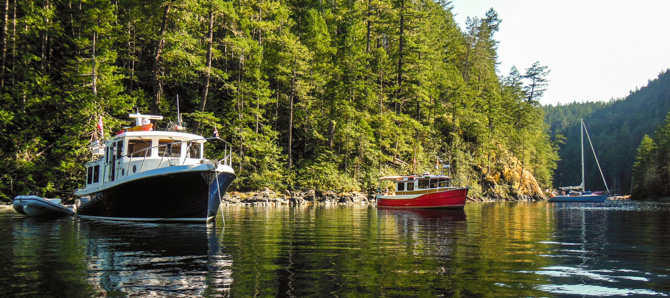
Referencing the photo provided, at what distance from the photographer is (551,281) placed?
6.16m

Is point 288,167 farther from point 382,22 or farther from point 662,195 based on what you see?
point 662,195

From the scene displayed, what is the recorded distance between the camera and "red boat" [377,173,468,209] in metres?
30.8

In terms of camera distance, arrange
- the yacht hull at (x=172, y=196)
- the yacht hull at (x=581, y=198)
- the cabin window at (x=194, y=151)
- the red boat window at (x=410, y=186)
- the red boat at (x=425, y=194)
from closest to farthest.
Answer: the yacht hull at (x=172, y=196) < the cabin window at (x=194, y=151) < the red boat at (x=425, y=194) < the red boat window at (x=410, y=186) < the yacht hull at (x=581, y=198)

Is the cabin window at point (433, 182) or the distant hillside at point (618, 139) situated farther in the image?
the distant hillside at point (618, 139)

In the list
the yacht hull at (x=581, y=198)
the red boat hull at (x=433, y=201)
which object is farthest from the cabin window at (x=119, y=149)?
the yacht hull at (x=581, y=198)

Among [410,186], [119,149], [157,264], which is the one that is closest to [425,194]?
[410,186]

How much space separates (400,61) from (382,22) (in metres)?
5.79

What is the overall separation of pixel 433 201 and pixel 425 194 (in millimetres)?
844

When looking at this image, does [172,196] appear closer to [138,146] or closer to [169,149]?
[169,149]

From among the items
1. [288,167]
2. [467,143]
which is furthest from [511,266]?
[467,143]

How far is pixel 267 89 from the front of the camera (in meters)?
40.0

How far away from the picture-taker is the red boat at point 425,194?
30797 mm

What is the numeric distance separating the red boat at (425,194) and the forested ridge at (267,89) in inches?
336

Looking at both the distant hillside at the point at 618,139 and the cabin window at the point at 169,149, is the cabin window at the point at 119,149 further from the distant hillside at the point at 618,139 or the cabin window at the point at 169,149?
the distant hillside at the point at 618,139
